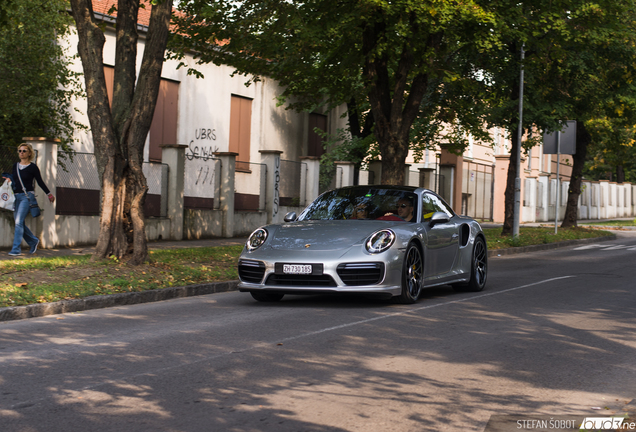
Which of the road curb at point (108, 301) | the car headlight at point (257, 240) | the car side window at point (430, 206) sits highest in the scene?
the car side window at point (430, 206)

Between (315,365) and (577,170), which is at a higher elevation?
(577,170)

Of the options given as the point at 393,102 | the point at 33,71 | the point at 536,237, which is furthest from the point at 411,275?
the point at 536,237

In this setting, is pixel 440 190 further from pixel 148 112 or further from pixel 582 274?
pixel 148 112

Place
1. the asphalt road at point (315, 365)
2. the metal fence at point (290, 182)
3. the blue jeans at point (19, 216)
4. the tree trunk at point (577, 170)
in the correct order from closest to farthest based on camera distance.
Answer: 1. the asphalt road at point (315, 365)
2. the blue jeans at point (19, 216)
3. the metal fence at point (290, 182)
4. the tree trunk at point (577, 170)

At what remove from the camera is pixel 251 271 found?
950 cm

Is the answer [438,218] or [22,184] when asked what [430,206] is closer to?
[438,218]

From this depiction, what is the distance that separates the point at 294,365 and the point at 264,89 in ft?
87.6

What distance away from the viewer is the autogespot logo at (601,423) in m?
4.41

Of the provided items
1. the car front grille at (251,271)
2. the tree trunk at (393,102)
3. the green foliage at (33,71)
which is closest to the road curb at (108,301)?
the car front grille at (251,271)

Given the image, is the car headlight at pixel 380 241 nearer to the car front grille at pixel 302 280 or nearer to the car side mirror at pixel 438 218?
the car front grille at pixel 302 280

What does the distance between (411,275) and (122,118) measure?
560cm

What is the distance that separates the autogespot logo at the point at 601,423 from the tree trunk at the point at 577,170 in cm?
2688

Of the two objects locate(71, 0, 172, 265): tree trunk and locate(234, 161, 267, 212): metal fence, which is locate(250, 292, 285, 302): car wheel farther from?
locate(234, 161, 267, 212): metal fence

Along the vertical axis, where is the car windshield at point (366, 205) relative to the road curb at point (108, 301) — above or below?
above
